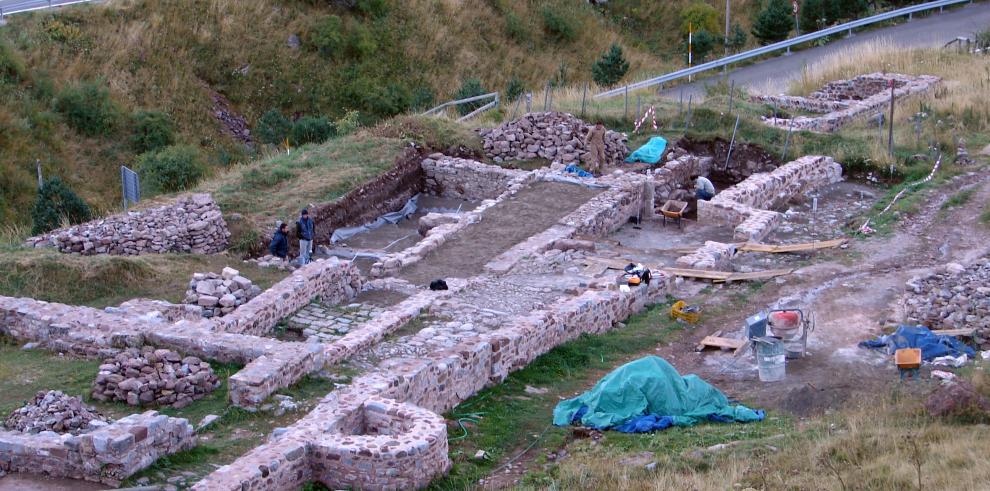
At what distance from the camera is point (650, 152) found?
25266 millimetres

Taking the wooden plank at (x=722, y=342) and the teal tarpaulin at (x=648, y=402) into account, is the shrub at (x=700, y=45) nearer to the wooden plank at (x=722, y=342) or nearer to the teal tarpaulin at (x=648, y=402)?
the wooden plank at (x=722, y=342)

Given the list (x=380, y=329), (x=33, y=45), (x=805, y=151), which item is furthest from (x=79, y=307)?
(x=33, y=45)

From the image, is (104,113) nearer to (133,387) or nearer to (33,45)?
(33,45)

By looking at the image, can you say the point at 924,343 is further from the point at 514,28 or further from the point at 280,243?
the point at 514,28

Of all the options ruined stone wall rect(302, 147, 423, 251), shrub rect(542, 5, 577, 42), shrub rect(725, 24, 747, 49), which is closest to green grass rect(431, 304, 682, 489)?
ruined stone wall rect(302, 147, 423, 251)

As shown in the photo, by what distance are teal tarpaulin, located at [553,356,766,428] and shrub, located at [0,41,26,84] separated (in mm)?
24910

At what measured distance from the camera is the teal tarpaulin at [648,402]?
12.9 metres

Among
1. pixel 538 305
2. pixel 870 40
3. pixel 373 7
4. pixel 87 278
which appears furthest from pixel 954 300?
pixel 373 7

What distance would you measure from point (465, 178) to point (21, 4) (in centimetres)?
1885

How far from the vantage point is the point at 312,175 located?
75.8 feet

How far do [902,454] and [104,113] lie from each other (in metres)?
26.8

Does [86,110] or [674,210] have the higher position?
[86,110]

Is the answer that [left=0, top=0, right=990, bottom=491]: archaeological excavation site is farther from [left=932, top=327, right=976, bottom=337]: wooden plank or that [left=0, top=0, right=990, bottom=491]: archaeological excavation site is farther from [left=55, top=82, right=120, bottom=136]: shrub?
[left=55, top=82, right=120, bottom=136]: shrub

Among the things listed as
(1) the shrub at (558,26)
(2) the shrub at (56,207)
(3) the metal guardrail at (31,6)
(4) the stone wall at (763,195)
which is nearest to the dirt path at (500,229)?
(4) the stone wall at (763,195)
